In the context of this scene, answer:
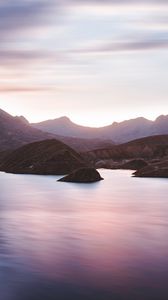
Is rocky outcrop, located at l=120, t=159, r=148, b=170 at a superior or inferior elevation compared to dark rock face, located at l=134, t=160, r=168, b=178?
superior

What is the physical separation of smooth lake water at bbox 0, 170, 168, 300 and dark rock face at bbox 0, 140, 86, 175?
5600cm

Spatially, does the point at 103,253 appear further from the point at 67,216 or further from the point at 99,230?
the point at 67,216

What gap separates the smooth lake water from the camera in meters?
20.1

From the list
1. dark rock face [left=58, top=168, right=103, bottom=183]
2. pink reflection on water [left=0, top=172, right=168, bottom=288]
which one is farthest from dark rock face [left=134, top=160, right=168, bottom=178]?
pink reflection on water [left=0, top=172, right=168, bottom=288]

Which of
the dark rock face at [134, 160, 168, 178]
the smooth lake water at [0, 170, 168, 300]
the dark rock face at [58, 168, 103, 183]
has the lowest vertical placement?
the smooth lake water at [0, 170, 168, 300]

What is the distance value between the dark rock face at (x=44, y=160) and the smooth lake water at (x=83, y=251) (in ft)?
184

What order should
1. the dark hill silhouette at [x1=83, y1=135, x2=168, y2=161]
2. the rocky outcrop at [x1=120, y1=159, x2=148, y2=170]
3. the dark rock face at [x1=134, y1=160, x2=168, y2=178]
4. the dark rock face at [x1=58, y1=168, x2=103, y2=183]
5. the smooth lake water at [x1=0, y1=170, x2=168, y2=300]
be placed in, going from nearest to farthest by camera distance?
the smooth lake water at [x1=0, y1=170, x2=168, y2=300], the dark rock face at [x1=58, y1=168, x2=103, y2=183], the dark rock face at [x1=134, y1=160, x2=168, y2=178], the rocky outcrop at [x1=120, y1=159, x2=148, y2=170], the dark hill silhouette at [x1=83, y1=135, x2=168, y2=161]

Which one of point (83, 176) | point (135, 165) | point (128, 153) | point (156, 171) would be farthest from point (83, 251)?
point (128, 153)

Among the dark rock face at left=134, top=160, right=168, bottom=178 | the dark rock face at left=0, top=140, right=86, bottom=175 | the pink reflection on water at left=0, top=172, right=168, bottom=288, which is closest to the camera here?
the pink reflection on water at left=0, top=172, right=168, bottom=288

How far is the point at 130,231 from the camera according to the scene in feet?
116

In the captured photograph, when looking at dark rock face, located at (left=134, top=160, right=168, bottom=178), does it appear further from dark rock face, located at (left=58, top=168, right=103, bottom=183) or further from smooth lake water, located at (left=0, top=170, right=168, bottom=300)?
smooth lake water, located at (left=0, top=170, right=168, bottom=300)

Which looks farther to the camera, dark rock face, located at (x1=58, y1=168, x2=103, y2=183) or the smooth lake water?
dark rock face, located at (x1=58, y1=168, x2=103, y2=183)

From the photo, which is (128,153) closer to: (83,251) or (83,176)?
(83,176)

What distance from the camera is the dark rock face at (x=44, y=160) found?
4412 inches
